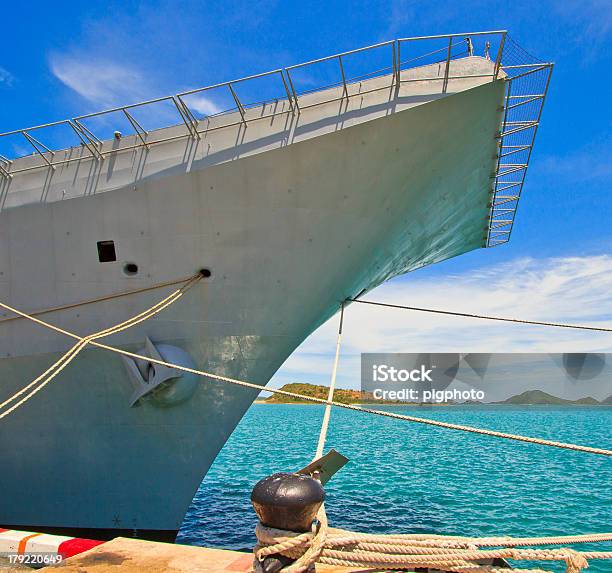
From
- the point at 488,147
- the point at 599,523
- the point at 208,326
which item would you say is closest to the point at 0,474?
the point at 208,326

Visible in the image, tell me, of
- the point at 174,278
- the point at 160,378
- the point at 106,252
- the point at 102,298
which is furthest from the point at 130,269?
the point at 160,378

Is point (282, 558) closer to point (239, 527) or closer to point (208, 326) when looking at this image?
point (208, 326)

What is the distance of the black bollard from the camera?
2457 millimetres

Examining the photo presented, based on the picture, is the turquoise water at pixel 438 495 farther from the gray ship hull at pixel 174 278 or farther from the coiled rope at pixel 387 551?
the coiled rope at pixel 387 551

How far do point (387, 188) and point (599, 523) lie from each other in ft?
30.5

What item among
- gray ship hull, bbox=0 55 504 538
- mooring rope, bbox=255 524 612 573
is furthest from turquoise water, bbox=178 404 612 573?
mooring rope, bbox=255 524 612 573

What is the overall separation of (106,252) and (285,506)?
6.47 m

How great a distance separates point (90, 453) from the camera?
7.95 meters

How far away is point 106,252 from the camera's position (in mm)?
7844

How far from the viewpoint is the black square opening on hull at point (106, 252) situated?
25.6ft

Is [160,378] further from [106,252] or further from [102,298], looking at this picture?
[106,252]

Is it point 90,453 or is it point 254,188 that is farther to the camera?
point 90,453

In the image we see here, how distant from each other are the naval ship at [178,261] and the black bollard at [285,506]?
515cm

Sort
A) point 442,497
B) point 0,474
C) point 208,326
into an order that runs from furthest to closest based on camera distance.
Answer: point 442,497, point 0,474, point 208,326
